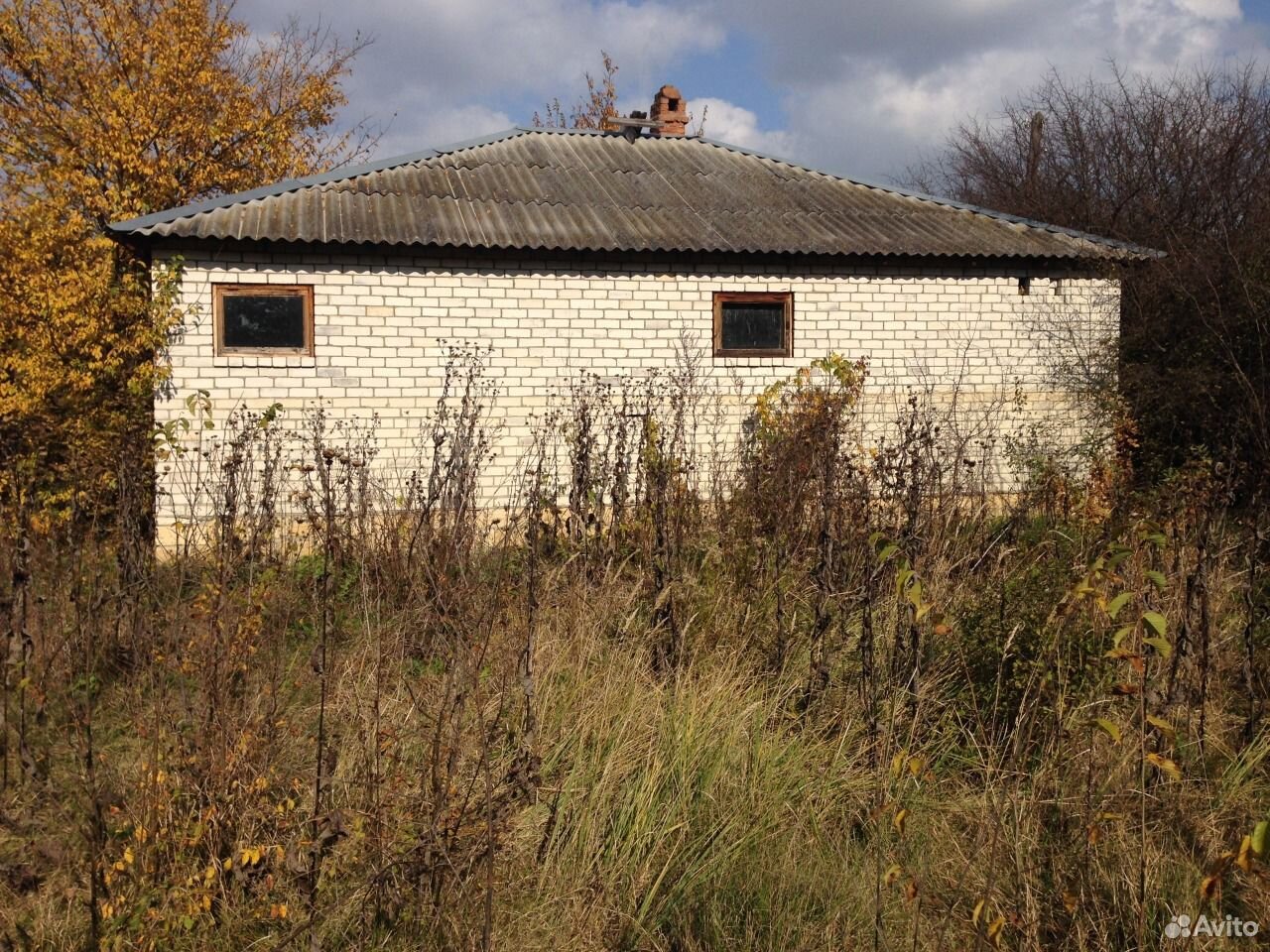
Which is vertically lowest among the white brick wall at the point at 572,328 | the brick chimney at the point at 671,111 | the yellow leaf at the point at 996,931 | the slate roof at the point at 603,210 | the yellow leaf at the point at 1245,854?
the yellow leaf at the point at 996,931

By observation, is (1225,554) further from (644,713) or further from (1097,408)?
(1097,408)

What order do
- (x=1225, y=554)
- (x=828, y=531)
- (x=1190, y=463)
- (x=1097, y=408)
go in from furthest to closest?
(x=1097, y=408) → (x=1190, y=463) → (x=1225, y=554) → (x=828, y=531)

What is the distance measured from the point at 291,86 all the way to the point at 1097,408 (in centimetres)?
1281

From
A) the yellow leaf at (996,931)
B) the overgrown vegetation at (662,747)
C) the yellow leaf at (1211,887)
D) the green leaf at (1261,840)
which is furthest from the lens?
the overgrown vegetation at (662,747)

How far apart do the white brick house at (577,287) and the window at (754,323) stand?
0.07 feet

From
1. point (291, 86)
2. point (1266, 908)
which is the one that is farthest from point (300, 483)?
point (291, 86)

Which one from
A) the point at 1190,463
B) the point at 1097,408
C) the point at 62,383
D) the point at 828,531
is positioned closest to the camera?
the point at 828,531

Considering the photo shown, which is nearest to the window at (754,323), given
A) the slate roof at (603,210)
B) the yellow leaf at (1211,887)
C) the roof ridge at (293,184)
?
the slate roof at (603,210)

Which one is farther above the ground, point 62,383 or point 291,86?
point 291,86

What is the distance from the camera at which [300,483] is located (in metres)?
8.91

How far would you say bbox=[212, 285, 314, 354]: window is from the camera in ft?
29.1

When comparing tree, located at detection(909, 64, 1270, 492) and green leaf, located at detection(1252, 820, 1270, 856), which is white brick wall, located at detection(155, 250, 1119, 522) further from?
green leaf, located at detection(1252, 820, 1270, 856)

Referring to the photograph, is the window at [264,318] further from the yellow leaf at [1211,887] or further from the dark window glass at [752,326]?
the yellow leaf at [1211,887]

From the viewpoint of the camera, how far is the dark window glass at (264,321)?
8.90 meters
